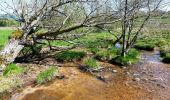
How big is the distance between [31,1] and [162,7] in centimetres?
1042

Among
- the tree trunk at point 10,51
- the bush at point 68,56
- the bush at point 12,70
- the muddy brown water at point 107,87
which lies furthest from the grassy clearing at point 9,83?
the bush at point 68,56

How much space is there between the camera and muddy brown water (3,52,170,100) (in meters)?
12.5

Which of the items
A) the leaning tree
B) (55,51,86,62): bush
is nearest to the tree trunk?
the leaning tree

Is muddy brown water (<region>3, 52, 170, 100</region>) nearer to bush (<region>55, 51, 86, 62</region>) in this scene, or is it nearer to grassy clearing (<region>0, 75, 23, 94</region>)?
grassy clearing (<region>0, 75, 23, 94</region>)

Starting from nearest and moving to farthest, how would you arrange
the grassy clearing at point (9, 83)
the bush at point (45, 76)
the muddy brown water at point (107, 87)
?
the grassy clearing at point (9, 83) < the muddy brown water at point (107, 87) < the bush at point (45, 76)

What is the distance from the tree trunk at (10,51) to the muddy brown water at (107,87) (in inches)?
61.3

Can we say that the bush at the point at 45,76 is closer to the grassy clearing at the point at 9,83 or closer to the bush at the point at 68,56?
the grassy clearing at the point at 9,83

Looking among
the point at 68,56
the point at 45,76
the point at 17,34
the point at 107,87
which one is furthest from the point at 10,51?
the point at 68,56

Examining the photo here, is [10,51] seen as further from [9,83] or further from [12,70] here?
[12,70]

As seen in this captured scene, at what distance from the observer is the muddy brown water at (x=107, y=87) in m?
12.5

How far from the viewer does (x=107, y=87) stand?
13930mm

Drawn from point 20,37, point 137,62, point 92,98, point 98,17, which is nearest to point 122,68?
point 137,62

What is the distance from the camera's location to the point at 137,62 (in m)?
20.3

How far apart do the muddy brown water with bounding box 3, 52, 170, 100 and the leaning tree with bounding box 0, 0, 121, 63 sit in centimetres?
208
